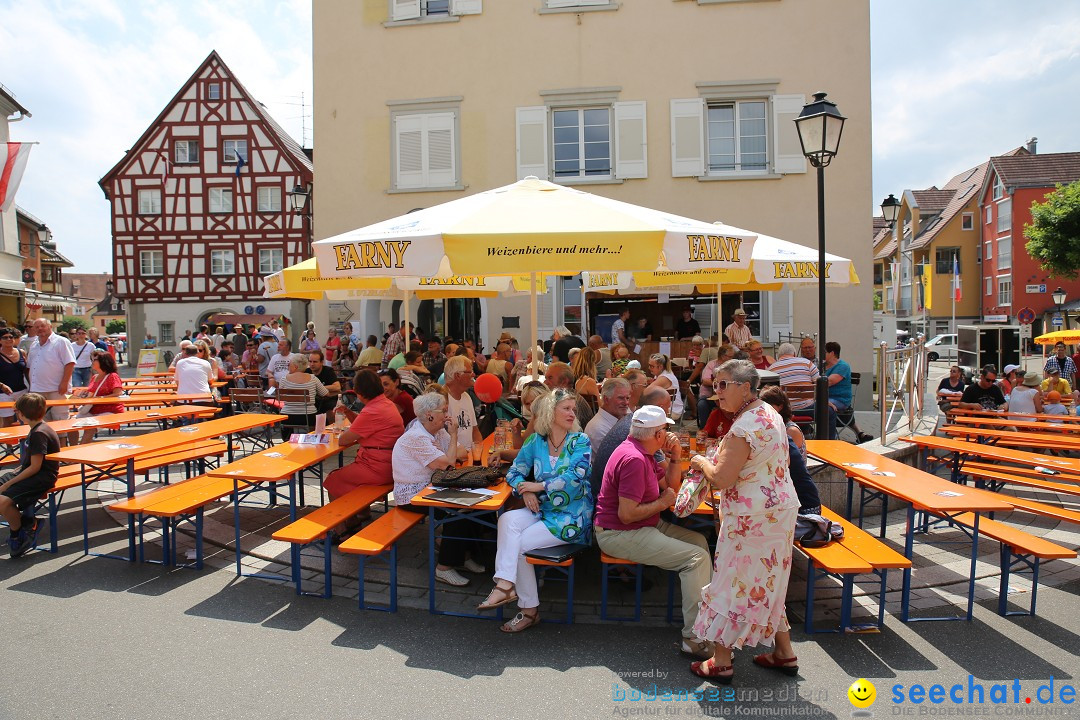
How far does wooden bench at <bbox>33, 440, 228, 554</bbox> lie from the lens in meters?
5.90

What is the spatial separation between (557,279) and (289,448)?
32.7ft

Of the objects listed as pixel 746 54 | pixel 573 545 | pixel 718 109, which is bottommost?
pixel 573 545

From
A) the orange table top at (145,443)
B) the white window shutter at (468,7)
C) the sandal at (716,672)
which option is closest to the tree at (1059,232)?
the white window shutter at (468,7)

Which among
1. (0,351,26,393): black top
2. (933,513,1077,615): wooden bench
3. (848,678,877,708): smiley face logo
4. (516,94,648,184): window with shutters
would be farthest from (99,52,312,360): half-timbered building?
(848,678,877,708): smiley face logo

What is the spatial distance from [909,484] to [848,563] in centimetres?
143

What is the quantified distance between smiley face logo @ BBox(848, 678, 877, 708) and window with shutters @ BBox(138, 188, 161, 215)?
39240mm

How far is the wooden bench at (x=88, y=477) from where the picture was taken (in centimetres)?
590

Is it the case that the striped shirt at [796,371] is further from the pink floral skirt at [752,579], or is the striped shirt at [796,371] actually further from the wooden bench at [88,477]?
the wooden bench at [88,477]

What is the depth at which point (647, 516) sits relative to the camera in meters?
4.23

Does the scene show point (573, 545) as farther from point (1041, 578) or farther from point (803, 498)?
point (1041, 578)

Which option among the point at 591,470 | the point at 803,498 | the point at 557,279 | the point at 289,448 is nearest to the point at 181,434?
the point at 289,448

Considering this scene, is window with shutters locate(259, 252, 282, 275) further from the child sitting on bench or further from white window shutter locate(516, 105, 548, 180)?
the child sitting on bench

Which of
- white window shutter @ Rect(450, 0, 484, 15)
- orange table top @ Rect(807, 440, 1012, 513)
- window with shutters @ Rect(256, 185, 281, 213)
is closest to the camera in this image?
orange table top @ Rect(807, 440, 1012, 513)

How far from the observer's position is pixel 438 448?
5465mm
